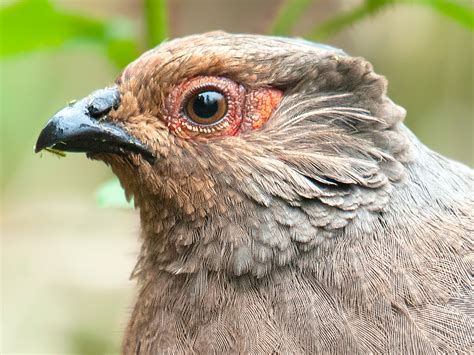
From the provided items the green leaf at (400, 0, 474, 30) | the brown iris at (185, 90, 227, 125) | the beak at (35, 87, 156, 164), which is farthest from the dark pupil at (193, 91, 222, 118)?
the green leaf at (400, 0, 474, 30)

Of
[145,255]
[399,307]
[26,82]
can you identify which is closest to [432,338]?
[399,307]

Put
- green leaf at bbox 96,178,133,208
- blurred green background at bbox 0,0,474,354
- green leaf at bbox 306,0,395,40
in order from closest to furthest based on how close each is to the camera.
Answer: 1. green leaf at bbox 96,178,133,208
2. green leaf at bbox 306,0,395,40
3. blurred green background at bbox 0,0,474,354

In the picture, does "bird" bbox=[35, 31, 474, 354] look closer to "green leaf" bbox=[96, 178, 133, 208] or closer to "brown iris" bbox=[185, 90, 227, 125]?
"brown iris" bbox=[185, 90, 227, 125]

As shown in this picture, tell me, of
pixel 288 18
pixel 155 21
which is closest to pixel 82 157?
pixel 155 21

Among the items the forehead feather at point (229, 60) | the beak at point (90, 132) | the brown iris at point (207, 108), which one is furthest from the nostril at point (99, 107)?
the brown iris at point (207, 108)

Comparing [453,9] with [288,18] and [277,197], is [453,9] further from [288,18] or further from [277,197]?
[277,197]

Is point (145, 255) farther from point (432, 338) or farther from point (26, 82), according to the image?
point (26, 82)
